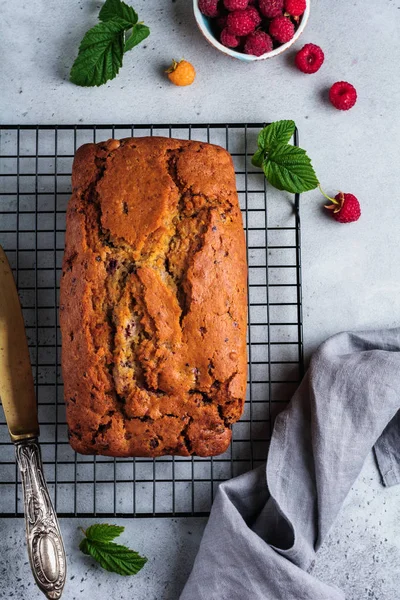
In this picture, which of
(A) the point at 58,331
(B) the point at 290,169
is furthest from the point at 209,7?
(A) the point at 58,331

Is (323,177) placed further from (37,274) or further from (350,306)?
(37,274)

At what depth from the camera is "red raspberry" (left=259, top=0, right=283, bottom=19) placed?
2.06 meters

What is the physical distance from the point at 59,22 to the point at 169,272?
3.56ft

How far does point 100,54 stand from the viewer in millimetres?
2193

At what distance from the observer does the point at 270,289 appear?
224 centimetres

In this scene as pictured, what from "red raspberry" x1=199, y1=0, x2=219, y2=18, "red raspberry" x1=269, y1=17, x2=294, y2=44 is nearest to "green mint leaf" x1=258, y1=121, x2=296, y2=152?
"red raspberry" x1=269, y1=17, x2=294, y2=44

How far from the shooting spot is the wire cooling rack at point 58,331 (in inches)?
86.6

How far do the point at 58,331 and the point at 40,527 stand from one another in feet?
2.08

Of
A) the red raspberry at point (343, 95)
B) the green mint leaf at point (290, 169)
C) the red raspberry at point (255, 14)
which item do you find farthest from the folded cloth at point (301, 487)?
the red raspberry at point (255, 14)

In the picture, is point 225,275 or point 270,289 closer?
point 225,275

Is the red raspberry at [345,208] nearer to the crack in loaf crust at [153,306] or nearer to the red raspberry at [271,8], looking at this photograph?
the crack in loaf crust at [153,306]

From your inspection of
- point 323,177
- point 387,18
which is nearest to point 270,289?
point 323,177

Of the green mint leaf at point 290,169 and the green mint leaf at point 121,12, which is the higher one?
the green mint leaf at point 121,12

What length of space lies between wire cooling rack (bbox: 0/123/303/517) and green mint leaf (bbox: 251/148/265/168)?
0.13 feet
